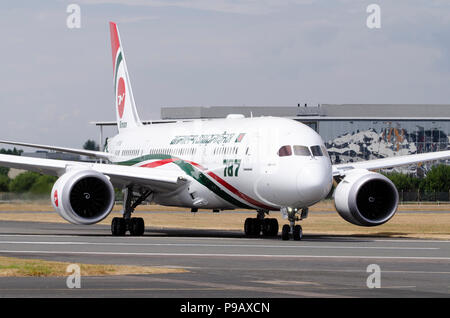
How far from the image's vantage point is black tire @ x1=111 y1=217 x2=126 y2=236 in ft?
127

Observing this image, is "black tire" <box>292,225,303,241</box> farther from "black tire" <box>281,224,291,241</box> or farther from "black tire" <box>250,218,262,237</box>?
"black tire" <box>250,218,262,237</box>

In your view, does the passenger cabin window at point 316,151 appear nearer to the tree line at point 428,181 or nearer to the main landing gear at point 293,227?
the main landing gear at point 293,227

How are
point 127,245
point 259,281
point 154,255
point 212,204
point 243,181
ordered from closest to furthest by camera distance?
1. point 259,281
2. point 154,255
3. point 127,245
4. point 243,181
5. point 212,204

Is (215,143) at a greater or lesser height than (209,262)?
greater

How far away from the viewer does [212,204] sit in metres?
37.8

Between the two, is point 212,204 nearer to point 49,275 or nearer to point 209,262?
point 209,262

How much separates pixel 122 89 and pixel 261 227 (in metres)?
13.7

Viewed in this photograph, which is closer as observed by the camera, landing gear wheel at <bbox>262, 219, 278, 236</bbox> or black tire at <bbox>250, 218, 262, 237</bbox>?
landing gear wheel at <bbox>262, 219, 278, 236</bbox>

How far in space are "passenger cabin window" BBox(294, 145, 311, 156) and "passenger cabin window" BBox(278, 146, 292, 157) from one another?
7.9 inches

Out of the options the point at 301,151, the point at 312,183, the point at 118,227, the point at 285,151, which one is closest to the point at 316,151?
the point at 301,151

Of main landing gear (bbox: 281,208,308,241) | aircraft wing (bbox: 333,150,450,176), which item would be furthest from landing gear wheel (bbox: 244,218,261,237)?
main landing gear (bbox: 281,208,308,241)
